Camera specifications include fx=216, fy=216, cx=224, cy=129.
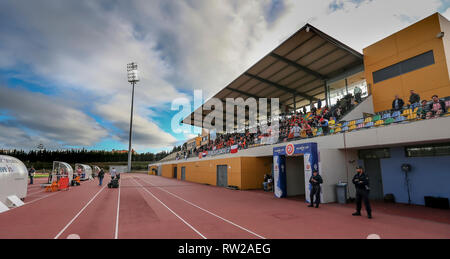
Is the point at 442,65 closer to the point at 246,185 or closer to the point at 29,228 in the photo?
the point at 246,185

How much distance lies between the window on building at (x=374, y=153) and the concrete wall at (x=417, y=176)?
228mm

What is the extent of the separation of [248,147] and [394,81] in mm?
12083

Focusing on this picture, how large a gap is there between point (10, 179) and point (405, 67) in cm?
2412

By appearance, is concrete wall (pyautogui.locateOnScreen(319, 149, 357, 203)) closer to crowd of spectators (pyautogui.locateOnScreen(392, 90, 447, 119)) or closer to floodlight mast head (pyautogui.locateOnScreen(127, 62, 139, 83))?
crowd of spectators (pyautogui.locateOnScreen(392, 90, 447, 119))

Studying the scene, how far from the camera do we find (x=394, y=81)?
48.8 ft

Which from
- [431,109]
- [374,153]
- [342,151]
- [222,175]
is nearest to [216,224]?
[342,151]

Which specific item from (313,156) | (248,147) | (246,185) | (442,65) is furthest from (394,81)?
(246,185)

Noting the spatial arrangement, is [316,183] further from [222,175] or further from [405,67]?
[222,175]

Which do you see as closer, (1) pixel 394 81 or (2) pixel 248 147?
(1) pixel 394 81

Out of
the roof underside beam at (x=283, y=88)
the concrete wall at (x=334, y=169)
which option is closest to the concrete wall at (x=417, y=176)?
the concrete wall at (x=334, y=169)

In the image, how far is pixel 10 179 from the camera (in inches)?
431

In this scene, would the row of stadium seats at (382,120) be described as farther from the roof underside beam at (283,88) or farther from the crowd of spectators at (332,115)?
the roof underside beam at (283,88)

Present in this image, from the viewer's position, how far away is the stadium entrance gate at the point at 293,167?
38.4ft

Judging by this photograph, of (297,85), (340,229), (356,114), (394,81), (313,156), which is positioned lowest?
(340,229)
